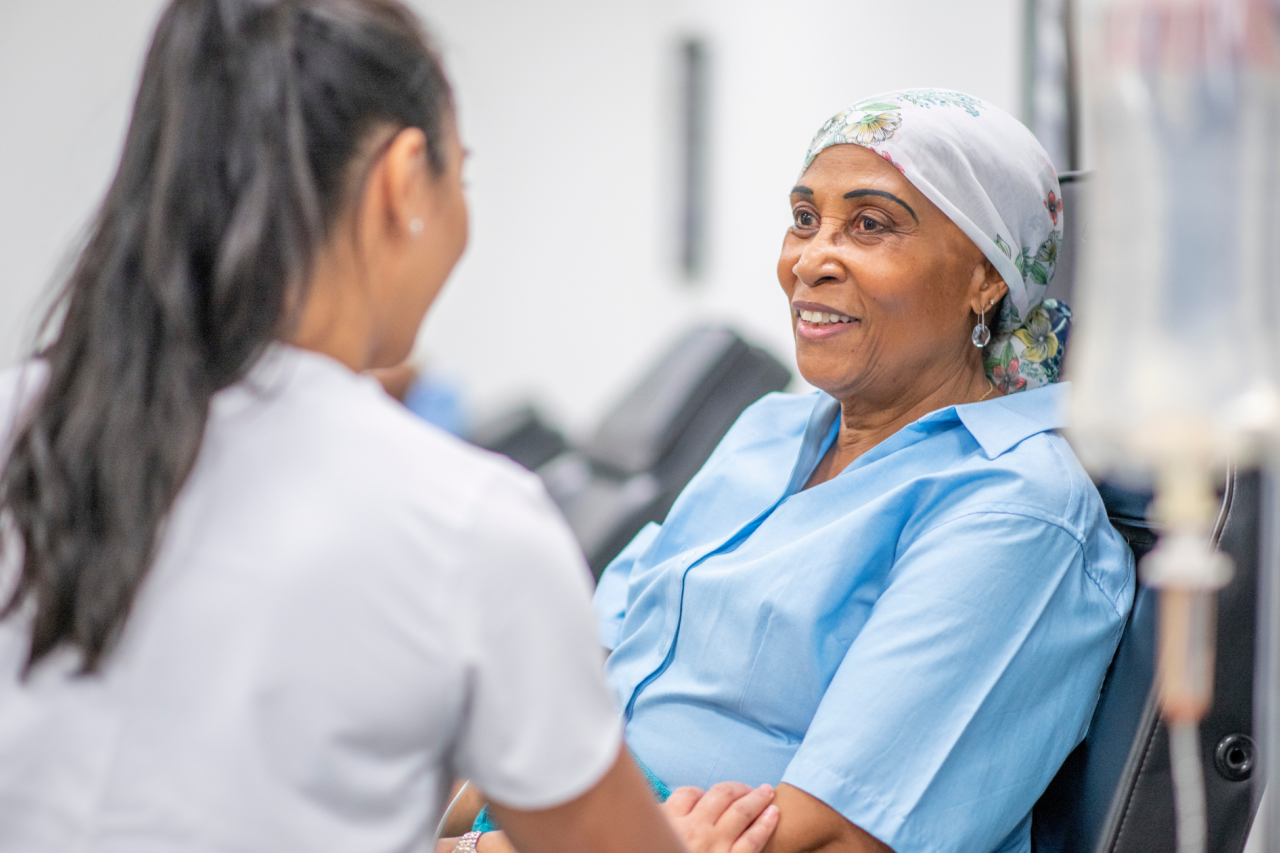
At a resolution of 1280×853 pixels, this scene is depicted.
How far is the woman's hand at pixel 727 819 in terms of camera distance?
1.10m

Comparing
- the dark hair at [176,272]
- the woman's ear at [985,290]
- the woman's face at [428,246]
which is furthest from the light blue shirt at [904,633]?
the dark hair at [176,272]

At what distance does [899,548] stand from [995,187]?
45 centimetres

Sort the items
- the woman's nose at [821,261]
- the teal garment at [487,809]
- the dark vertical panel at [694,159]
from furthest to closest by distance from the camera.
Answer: the dark vertical panel at [694,159], the woman's nose at [821,261], the teal garment at [487,809]

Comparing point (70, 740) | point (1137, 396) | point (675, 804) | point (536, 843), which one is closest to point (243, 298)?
point (70, 740)

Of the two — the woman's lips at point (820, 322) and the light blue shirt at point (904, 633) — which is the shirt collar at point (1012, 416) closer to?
the light blue shirt at point (904, 633)

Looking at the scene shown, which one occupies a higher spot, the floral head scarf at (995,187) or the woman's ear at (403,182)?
the woman's ear at (403,182)

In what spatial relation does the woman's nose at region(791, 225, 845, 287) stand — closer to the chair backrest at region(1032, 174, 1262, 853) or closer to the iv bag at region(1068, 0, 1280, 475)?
the chair backrest at region(1032, 174, 1262, 853)

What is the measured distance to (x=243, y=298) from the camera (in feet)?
2.31

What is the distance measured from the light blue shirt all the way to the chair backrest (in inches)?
1.4

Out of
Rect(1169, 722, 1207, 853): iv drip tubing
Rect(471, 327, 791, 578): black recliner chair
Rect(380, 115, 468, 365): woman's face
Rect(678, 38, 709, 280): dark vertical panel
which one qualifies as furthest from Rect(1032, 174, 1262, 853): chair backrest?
Rect(678, 38, 709, 280): dark vertical panel

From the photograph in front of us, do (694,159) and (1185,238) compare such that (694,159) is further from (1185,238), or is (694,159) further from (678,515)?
(1185,238)

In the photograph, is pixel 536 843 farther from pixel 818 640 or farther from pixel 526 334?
pixel 526 334

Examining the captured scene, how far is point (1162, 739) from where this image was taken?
1.10 m

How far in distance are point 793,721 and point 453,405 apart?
3149 millimetres
